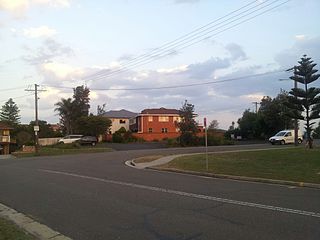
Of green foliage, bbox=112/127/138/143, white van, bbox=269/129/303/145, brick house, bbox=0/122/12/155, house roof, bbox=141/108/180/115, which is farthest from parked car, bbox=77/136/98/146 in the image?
white van, bbox=269/129/303/145

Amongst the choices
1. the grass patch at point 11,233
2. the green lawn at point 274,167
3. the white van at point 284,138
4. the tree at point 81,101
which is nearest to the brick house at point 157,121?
the tree at point 81,101

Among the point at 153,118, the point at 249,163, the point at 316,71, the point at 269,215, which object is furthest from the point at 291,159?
the point at 153,118

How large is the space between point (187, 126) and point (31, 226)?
52873 mm

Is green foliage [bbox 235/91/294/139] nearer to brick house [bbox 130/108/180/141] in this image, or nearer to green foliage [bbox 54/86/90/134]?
brick house [bbox 130/108/180/141]

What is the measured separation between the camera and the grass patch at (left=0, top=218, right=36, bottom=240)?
796cm

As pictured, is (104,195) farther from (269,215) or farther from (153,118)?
(153,118)

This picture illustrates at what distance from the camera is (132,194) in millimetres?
14250

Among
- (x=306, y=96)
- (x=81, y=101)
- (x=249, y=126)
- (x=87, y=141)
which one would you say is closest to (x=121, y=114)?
(x=81, y=101)

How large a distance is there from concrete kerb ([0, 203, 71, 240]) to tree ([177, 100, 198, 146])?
49742 millimetres

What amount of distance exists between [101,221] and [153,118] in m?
82.9

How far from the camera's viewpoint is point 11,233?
27.3ft

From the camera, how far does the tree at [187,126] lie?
6134 cm

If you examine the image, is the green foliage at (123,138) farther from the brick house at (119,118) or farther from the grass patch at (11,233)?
the grass patch at (11,233)

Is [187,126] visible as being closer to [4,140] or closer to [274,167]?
[4,140]
